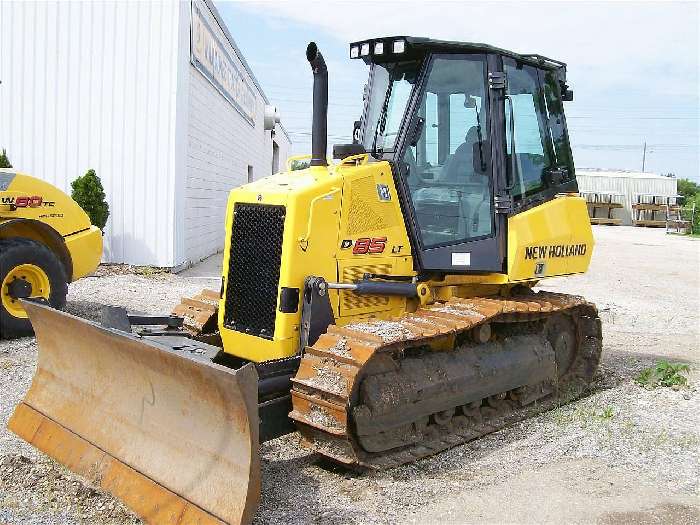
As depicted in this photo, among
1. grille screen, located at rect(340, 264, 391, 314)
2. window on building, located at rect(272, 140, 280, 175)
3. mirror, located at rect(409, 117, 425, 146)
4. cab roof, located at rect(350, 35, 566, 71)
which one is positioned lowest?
grille screen, located at rect(340, 264, 391, 314)

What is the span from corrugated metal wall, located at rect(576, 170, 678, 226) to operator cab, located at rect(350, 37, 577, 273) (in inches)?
2336

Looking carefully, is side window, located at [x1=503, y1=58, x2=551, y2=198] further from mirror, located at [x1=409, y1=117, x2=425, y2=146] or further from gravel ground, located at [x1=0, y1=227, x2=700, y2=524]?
gravel ground, located at [x1=0, y1=227, x2=700, y2=524]

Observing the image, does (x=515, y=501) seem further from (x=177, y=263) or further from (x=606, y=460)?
Answer: (x=177, y=263)

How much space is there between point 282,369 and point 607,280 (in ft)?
44.5

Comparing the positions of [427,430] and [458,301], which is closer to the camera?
[427,430]

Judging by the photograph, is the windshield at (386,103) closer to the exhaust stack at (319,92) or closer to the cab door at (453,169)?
the cab door at (453,169)

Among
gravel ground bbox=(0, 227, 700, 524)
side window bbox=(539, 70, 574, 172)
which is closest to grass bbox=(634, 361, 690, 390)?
gravel ground bbox=(0, 227, 700, 524)

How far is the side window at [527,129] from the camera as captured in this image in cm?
633

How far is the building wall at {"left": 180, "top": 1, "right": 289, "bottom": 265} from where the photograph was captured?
14977mm

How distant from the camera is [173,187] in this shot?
44.4ft

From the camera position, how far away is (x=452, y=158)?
6023 mm

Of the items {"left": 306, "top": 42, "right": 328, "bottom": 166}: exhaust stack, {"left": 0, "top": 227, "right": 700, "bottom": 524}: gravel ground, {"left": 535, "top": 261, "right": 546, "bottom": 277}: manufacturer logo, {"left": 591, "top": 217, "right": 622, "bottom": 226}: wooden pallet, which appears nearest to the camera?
{"left": 0, "top": 227, "right": 700, "bottom": 524}: gravel ground

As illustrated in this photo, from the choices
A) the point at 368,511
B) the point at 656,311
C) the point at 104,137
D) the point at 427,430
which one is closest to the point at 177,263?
the point at 104,137

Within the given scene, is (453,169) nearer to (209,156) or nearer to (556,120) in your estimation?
(556,120)
